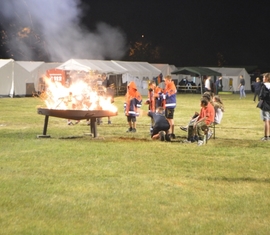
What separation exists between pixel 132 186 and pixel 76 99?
6633 mm

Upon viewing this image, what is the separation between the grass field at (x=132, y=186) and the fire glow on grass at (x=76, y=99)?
848mm

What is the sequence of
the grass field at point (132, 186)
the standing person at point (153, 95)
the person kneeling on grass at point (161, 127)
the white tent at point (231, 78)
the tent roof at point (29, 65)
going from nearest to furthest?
the grass field at point (132, 186)
the person kneeling on grass at point (161, 127)
the standing person at point (153, 95)
the tent roof at point (29, 65)
the white tent at point (231, 78)

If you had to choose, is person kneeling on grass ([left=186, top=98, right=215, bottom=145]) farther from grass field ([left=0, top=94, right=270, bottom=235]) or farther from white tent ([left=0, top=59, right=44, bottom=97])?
white tent ([left=0, top=59, right=44, bottom=97])

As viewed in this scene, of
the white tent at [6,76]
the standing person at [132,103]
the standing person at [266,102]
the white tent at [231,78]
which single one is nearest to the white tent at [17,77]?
the white tent at [6,76]

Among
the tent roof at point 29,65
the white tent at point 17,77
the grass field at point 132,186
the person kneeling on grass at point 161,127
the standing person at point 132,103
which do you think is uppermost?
the tent roof at point 29,65

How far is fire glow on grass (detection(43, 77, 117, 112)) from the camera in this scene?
13953 mm

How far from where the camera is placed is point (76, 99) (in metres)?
14.1

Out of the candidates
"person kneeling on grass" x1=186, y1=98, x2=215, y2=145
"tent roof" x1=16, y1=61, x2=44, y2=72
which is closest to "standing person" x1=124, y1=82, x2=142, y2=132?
"person kneeling on grass" x1=186, y1=98, x2=215, y2=145

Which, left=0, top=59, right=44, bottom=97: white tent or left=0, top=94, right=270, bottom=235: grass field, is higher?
left=0, top=59, right=44, bottom=97: white tent

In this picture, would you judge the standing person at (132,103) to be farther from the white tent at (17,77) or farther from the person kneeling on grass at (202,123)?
the white tent at (17,77)

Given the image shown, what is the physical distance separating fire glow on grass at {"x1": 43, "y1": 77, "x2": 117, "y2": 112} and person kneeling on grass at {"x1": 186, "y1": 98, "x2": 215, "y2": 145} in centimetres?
211

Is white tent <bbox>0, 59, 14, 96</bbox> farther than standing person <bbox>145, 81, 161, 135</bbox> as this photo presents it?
Yes

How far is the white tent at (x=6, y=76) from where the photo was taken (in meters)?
36.6

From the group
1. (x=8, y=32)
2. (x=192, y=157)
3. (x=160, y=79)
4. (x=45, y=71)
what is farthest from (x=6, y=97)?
(x=192, y=157)
